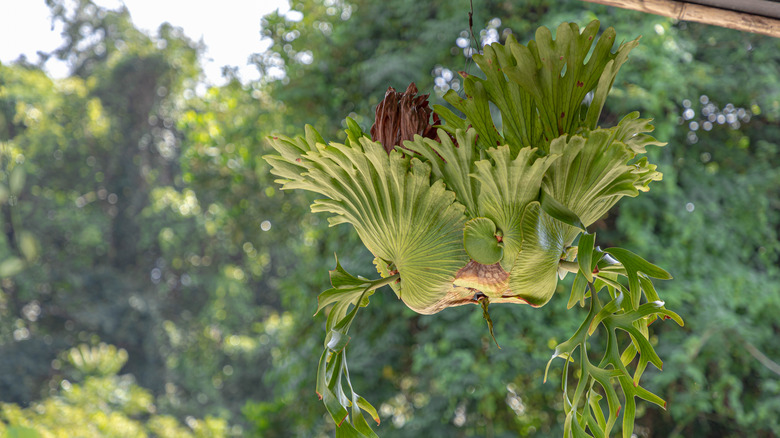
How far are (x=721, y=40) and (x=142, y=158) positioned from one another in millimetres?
6515

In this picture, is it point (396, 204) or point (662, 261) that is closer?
point (396, 204)

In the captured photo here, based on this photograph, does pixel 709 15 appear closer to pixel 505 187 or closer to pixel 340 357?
pixel 505 187

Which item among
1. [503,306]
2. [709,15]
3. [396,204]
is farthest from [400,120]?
[503,306]

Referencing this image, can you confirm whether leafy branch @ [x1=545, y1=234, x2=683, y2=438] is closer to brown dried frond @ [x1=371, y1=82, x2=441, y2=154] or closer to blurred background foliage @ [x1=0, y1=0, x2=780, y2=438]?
brown dried frond @ [x1=371, y1=82, x2=441, y2=154]

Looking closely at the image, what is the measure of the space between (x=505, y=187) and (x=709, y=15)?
0.30m

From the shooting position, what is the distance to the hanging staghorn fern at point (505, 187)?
1.21ft

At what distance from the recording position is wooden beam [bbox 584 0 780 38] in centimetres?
52

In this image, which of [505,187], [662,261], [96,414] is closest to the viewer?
[505,187]

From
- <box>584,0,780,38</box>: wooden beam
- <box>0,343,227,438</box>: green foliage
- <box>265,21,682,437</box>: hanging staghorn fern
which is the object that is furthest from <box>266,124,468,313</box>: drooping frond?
<box>0,343,227,438</box>: green foliage

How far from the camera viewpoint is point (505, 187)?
369 mm

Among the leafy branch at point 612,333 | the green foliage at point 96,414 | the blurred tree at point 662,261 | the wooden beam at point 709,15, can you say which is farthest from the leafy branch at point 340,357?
the green foliage at point 96,414

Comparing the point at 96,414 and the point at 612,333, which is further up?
the point at 612,333

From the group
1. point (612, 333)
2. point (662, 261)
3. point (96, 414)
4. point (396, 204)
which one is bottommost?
point (96, 414)

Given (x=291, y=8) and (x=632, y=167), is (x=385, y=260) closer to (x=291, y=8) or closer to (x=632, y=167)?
(x=632, y=167)
